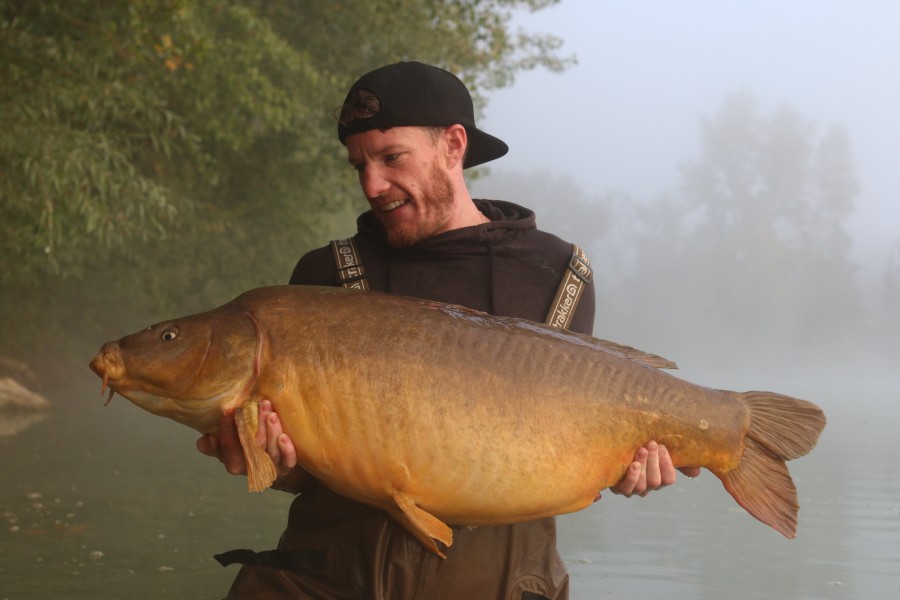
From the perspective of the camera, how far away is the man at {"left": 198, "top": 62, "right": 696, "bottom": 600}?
275cm

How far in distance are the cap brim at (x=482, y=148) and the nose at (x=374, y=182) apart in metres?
0.35

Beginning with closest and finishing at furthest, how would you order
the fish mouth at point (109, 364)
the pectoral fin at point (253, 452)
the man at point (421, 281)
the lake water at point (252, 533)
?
the pectoral fin at point (253, 452) < the fish mouth at point (109, 364) < the man at point (421, 281) < the lake water at point (252, 533)

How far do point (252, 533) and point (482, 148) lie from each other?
3958mm

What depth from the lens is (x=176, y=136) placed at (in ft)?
45.3

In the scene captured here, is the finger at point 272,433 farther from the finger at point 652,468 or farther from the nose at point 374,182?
the finger at point 652,468

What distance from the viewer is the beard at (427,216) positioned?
306 centimetres

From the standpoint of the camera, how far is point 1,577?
542 centimetres

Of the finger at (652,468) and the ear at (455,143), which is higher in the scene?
the ear at (455,143)

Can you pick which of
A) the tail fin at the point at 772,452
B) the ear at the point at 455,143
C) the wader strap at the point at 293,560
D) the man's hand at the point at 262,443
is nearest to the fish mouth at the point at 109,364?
the man's hand at the point at 262,443

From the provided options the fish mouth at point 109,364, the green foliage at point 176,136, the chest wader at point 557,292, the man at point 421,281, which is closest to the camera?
the fish mouth at point 109,364

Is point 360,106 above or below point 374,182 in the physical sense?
above

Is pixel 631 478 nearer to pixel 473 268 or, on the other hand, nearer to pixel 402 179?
pixel 473 268

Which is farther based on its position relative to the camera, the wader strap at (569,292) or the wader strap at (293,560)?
the wader strap at (569,292)

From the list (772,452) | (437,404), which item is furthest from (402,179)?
(772,452)
